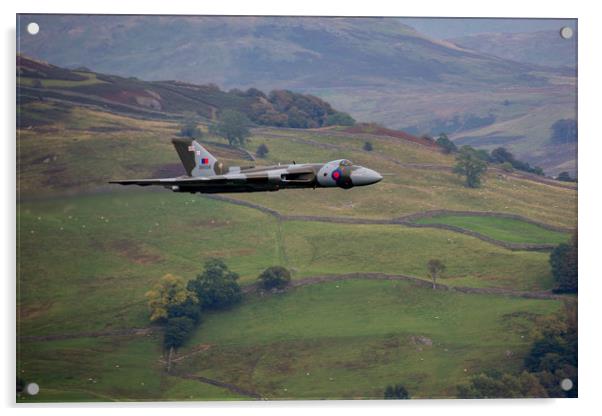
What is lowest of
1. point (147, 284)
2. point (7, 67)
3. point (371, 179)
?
point (147, 284)

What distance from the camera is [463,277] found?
196 metres

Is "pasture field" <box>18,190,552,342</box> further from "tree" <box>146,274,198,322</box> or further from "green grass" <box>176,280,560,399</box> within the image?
"green grass" <box>176,280,560,399</box>

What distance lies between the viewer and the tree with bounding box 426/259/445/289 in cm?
19412

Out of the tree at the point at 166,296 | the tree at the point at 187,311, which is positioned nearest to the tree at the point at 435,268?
the tree at the point at 187,311

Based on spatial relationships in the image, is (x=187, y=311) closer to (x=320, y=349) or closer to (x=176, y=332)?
(x=176, y=332)

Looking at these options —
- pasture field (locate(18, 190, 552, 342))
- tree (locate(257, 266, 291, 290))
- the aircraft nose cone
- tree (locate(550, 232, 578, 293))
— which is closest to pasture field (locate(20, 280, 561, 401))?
Answer: tree (locate(257, 266, 291, 290))

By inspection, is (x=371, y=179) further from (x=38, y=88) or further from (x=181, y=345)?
(x=38, y=88)

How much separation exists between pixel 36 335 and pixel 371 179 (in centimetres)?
10553

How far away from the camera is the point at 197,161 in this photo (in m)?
86.1

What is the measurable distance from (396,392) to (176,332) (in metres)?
40.8

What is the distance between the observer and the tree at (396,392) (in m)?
166

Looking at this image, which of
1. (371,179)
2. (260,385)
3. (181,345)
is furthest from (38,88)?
(371,179)

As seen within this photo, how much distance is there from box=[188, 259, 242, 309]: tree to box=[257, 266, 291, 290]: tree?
5614 mm

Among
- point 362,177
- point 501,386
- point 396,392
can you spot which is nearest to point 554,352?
point 501,386
